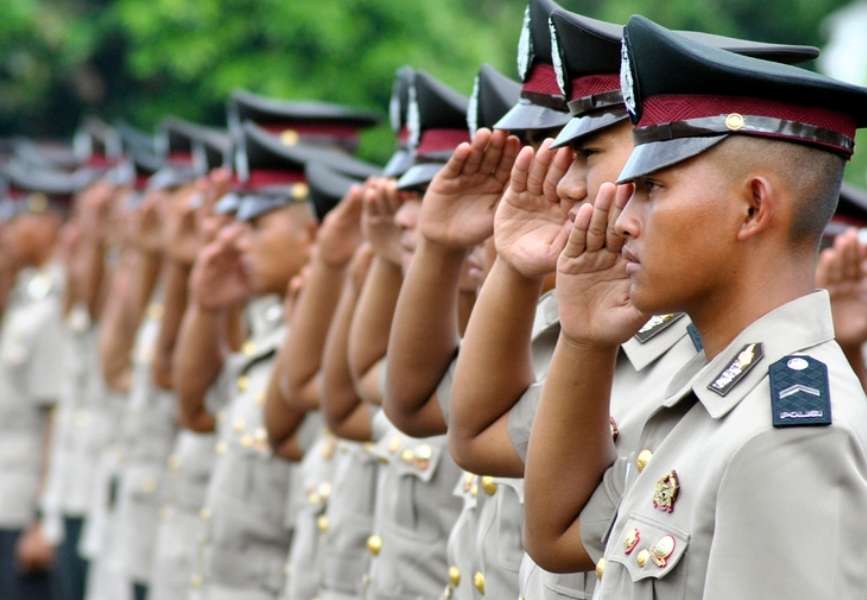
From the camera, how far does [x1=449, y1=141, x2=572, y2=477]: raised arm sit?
12.8 feet

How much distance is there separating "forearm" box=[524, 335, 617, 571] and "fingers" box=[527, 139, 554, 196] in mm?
473

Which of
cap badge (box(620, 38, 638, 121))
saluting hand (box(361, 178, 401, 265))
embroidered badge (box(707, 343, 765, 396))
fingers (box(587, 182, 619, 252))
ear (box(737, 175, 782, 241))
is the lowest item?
embroidered badge (box(707, 343, 765, 396))

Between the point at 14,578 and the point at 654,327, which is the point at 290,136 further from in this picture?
the point at 654,327

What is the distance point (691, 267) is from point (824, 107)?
1.11 ft

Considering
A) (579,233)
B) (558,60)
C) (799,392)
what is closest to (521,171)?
(558,60)

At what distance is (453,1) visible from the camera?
15461mm

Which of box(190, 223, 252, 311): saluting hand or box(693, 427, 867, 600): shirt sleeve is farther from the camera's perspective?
Result: box(190, 223, 252, 311): saluting hand

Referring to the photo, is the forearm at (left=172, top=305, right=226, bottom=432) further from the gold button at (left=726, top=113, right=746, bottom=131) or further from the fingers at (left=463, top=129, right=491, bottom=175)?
the gold button at (left=726, top=113, right=746, bottom=131)

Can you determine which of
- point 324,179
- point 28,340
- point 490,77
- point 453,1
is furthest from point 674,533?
point 453,1

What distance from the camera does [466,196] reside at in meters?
4.40

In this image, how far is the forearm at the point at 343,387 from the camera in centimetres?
579

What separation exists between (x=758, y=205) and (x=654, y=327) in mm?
823

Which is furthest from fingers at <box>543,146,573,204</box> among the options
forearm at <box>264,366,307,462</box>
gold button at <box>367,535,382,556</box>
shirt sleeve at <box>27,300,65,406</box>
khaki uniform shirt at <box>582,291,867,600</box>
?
shirt sleeve at <box>27,300,65,406</box>

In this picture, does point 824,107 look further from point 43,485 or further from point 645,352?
point 43,485
